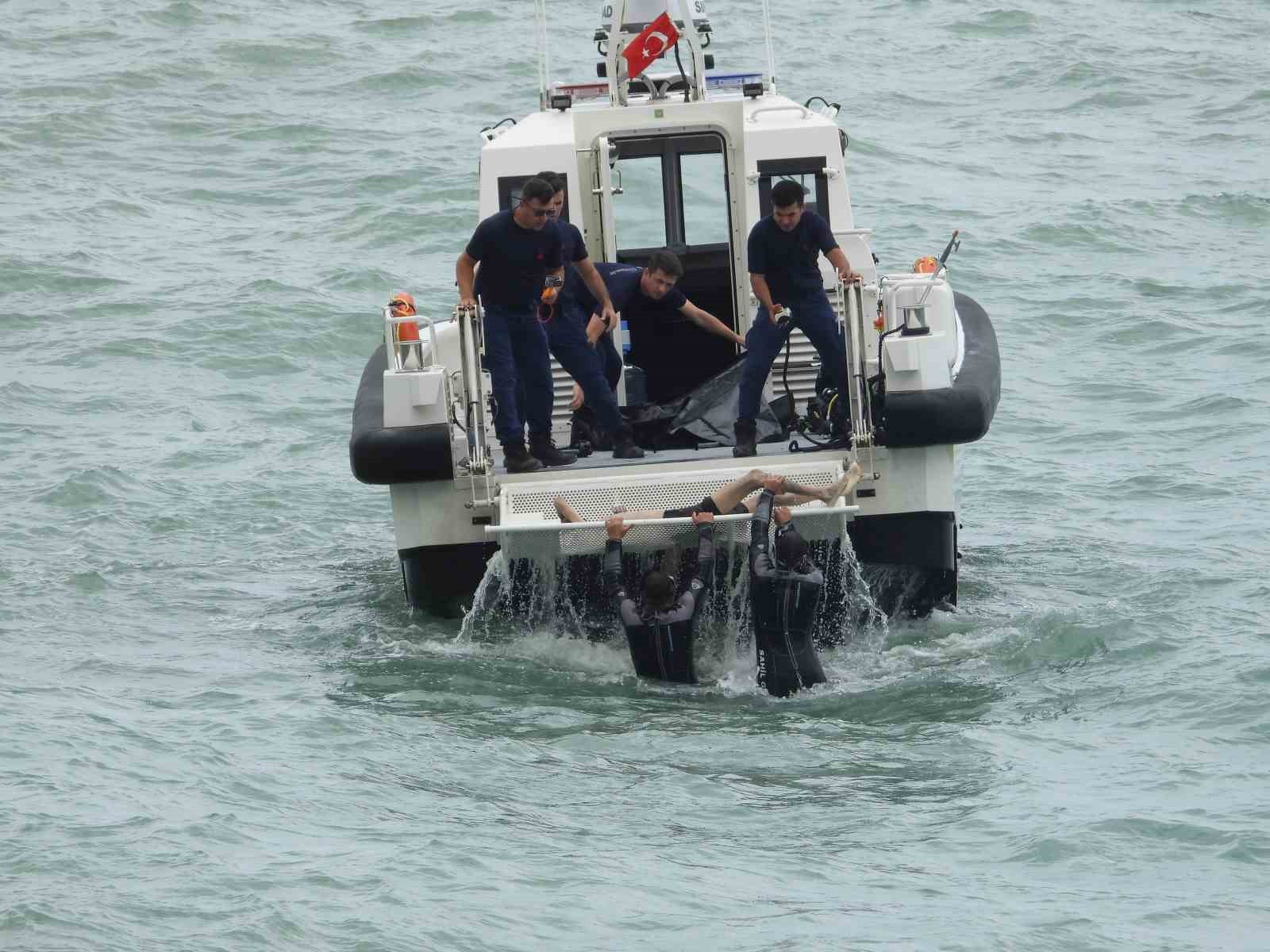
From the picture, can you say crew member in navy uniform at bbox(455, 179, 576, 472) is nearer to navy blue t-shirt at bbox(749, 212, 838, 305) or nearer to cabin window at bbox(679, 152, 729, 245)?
navy blue t-shirt at bbox(749, 212, 838, 305)

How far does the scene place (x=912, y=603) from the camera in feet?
30.3

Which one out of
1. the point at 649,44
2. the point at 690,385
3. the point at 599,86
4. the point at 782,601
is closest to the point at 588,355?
the point at 782,601

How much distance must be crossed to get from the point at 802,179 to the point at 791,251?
5.23 ft

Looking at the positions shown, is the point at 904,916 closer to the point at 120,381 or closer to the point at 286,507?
the point at 286,507

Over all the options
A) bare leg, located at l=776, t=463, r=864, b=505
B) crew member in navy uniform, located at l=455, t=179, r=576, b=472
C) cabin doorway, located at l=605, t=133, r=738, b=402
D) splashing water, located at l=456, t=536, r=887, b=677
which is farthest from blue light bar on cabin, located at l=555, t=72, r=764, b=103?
bare leg, located at l=776, t=463, r=864, b=505

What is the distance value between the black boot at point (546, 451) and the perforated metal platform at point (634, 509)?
0.30 metres

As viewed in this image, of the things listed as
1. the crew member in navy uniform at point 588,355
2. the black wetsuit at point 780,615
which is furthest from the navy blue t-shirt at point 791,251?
the black wetsuit at point 780,615

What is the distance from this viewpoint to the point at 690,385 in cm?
1109

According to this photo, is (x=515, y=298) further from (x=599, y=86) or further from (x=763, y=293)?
(x=599, y=86)

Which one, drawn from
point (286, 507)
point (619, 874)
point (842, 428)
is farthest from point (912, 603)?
point (286, 507)

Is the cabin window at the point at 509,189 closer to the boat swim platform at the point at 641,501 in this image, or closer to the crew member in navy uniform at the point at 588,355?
the crew member in navy uniform at the point at 588,355

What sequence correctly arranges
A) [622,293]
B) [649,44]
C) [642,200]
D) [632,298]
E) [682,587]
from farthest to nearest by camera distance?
[642,200] < [649,44] < [632,298] < [622,293] < [682,587]

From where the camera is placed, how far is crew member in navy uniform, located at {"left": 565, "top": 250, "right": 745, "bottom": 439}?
31.6ft

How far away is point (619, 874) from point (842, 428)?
313 cm
